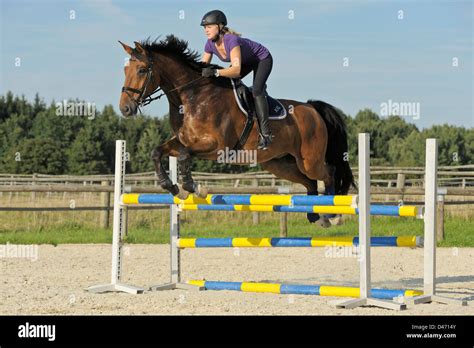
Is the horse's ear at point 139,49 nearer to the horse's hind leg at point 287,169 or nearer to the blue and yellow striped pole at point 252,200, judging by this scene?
the blue and yellow striped pole at point 252,200

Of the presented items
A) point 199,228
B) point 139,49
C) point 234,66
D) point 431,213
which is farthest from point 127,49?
point 199,228

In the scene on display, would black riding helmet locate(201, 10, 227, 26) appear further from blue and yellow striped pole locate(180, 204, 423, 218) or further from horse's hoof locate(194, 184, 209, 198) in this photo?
blue and yellow striped pole locate(180, 204, 423, 218)

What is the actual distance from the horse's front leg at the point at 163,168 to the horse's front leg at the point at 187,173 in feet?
0.27

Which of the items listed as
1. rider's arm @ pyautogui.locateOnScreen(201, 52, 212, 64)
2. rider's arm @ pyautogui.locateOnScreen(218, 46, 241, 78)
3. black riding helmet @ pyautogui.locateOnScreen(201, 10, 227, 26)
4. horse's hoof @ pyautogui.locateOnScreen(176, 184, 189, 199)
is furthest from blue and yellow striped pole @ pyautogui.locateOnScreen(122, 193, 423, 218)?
black riding helmet @ pyautogui.locateOnScreen(201, 10, 227, 26)

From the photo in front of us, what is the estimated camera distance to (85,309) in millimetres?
5848

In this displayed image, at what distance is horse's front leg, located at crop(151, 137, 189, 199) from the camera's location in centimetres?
614

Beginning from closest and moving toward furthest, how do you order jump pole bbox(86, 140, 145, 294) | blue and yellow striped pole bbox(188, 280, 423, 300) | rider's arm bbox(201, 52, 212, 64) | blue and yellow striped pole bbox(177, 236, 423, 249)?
blue and yellow striped pole bbox(188, 280, 423, 300), blue and yellow striped pole bbox(177, 236, 423, 249), rider's arm bbox(201, 52, 212, 64), jump pole bbox(86, 140, 145, 294)

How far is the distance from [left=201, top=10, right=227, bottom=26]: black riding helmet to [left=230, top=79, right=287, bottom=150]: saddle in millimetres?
569

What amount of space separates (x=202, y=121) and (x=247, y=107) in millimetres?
475

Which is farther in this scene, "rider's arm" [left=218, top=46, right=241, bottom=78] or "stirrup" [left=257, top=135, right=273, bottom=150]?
"stirrup" [left=257, top=135, right=273, bottom=150]

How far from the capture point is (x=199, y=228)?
13570mm

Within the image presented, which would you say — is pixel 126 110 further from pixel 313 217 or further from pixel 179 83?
pixel 313 217

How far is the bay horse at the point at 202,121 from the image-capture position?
20.5 feet
